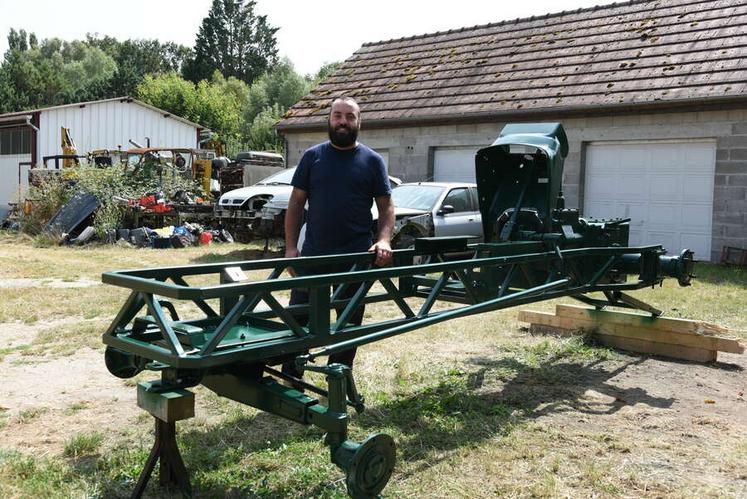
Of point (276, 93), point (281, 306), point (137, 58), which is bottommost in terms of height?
point (281, 306)

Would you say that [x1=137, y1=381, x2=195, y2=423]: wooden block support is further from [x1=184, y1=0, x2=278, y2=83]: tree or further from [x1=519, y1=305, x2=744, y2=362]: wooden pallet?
[x1=184, y1=0, x2=278, y2=83]: tree

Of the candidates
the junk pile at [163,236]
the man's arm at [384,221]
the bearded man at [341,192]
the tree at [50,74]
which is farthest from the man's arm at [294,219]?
the tree at [50,74]

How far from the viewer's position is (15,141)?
3144cm

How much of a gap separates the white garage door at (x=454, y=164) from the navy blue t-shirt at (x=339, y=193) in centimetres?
1168

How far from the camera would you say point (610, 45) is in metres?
16.0

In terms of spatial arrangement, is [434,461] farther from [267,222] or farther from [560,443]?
[267,222]

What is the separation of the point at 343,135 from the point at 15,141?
31106mm

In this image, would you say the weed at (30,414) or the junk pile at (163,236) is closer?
the weed at (30,414)

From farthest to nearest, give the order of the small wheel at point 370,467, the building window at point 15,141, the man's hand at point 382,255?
the building window at point 15,141 → the man's hand at point 382,255 → the small wheel at point 370,467

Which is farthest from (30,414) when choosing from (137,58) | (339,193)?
(137,58)

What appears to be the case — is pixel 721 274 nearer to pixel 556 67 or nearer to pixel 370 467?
pixel 556 67

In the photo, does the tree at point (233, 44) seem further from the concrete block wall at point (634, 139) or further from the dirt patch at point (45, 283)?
the dirt patch at point (45, 283)

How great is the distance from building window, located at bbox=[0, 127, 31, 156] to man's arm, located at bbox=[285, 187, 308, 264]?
29250 millimetres

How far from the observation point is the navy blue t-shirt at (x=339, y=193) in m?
4.57
